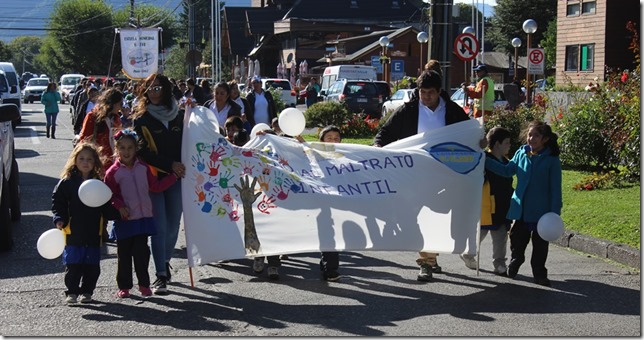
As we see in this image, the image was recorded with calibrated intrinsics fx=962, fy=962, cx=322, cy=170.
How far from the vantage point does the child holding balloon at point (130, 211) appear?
7.70 meters

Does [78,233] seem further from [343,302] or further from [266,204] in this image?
[343,302]

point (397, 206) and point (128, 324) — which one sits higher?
point (397, 206)

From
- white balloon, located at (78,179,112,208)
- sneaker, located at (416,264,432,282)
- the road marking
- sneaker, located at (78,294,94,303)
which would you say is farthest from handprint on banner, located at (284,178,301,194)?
the road marking

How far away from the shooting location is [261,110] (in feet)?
47.8

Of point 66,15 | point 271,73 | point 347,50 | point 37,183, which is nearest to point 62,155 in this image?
point 37,183

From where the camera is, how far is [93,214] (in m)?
7.58

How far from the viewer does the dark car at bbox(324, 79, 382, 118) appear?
120 feet

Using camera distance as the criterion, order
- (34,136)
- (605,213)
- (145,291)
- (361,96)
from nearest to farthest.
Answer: (145,291), (605,213), (34,136), (361,96)

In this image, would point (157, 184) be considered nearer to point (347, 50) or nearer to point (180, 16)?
point (347, 50)

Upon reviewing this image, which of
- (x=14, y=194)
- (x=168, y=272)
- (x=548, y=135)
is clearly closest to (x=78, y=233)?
(x=168, y=272)

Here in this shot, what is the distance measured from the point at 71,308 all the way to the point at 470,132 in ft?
11.8

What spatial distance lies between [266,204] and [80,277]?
1.61 metres

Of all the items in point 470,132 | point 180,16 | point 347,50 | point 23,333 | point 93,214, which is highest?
point 180,16

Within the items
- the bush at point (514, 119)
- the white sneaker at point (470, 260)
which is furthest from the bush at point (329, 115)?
the white sneaker at point (470, 260)
